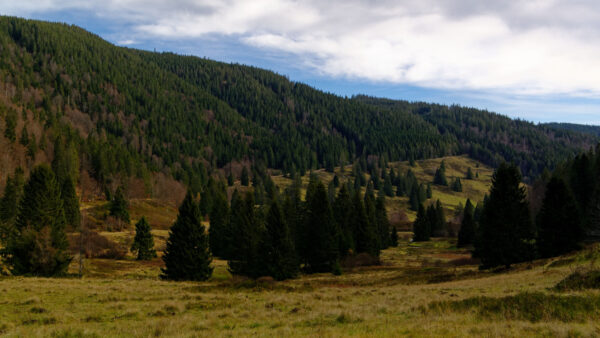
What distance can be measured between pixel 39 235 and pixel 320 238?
35.0 m

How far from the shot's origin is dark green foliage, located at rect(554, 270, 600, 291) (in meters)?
18.0

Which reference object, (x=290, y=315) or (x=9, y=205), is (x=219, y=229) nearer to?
(x=9, y=205)

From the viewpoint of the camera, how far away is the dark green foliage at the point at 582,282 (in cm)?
1804

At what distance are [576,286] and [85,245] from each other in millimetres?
73744

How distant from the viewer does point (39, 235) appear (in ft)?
131

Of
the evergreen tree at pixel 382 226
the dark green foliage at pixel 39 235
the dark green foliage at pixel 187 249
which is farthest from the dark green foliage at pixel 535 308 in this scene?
the evergreen tree at pixel 382 226

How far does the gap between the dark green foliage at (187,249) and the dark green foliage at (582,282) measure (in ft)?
114

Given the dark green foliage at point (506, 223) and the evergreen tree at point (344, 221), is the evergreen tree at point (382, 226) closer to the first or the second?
the evergreen tree at point (344, 221)

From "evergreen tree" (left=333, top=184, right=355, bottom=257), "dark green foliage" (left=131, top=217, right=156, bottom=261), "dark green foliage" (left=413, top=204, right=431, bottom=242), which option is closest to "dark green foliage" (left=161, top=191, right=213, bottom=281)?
"evergreen tree" (left=333, top=184, right=355, bottom=257)

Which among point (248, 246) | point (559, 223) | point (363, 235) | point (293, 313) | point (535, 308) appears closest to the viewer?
point (535, 308)

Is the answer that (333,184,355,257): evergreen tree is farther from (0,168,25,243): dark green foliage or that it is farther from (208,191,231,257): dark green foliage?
(0,168,25,243): dark green foliage

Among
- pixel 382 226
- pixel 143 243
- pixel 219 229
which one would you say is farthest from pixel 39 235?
pixel 382 226

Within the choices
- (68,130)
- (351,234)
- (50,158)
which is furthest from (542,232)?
(68,130)

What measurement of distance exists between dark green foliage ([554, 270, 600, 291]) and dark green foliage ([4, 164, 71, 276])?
46.3 m
